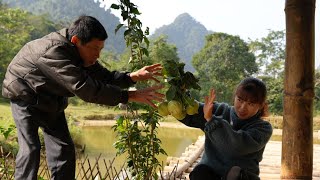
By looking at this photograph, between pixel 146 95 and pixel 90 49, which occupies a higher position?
pixel 90 49

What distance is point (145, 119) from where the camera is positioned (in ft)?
6.95

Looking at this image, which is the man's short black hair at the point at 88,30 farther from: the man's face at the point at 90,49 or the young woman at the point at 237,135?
the young woman at the point at 237,135

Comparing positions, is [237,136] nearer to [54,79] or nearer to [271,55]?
[54,79]

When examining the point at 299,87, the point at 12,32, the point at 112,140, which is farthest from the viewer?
the point at 12,32

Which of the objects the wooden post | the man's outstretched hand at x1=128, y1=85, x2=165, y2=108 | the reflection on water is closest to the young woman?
the man's outstretched hand at x1=128, y1=85, x2=165, y2=108

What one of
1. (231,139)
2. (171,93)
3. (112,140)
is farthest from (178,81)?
(112,140)

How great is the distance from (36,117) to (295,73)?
4.52ft

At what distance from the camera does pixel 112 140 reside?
13727mm

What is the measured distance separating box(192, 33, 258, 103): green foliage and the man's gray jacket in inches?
718

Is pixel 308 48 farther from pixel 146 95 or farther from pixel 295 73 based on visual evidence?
pixel 146 95

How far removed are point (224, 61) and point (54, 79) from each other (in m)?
20.6

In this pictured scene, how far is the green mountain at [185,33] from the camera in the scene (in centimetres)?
5831

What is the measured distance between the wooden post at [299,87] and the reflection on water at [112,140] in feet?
25.9

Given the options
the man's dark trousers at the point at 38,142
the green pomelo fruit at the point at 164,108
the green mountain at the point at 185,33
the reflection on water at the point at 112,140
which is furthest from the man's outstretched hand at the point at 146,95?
the green mountain at the point at 185,33
